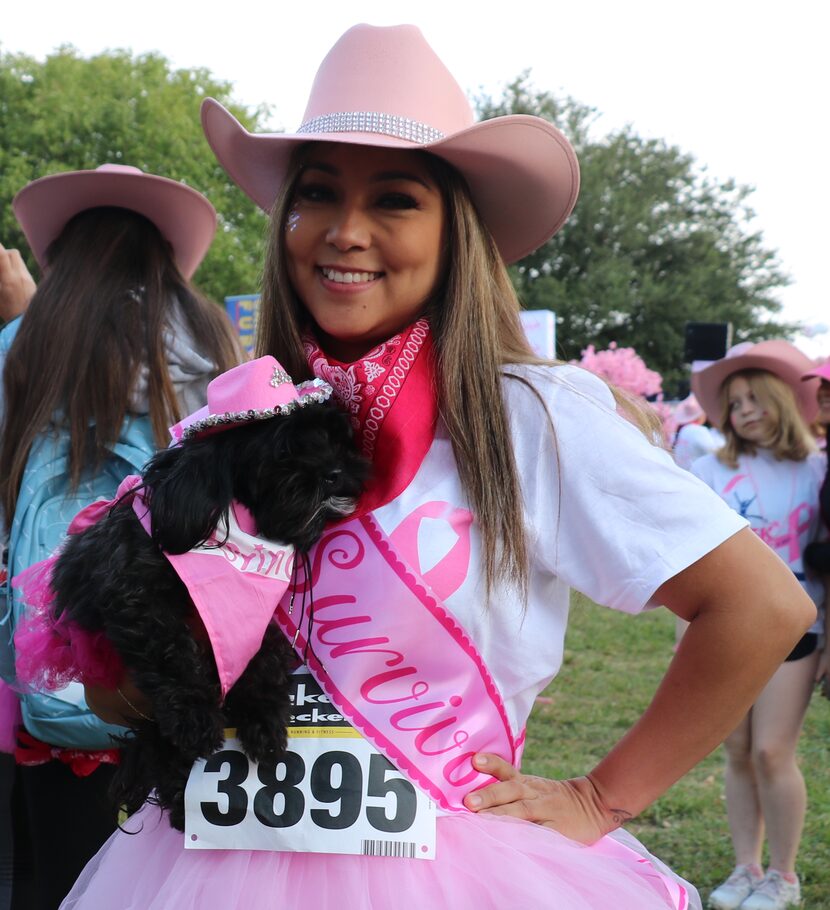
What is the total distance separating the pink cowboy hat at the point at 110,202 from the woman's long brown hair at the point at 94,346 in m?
0.08

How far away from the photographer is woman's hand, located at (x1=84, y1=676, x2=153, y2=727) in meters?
1.82

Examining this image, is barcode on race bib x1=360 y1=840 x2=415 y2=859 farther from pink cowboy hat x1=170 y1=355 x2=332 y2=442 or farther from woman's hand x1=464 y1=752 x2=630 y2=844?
pink cowboy hat x1=170 y1=355 x2=332 y2=442

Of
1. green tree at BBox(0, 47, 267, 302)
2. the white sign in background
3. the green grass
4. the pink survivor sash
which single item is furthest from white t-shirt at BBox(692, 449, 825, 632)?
green tree at BBox(0, 47, 267, 302)

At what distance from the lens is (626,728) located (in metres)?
7.46

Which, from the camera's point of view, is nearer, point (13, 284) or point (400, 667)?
point (400, 667)

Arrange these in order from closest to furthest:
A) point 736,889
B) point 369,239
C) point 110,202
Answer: point 369,239
point 110,202
point 736,889

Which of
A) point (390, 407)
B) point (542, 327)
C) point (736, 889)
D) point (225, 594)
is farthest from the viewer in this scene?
point (542, 327)

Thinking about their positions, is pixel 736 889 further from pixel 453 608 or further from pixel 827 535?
pixel 453 608

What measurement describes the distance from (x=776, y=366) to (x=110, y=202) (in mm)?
3790

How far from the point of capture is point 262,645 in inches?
70.1

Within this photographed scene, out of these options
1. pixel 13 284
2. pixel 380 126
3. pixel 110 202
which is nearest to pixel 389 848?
pixel 380 126

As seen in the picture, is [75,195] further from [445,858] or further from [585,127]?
[585,127]

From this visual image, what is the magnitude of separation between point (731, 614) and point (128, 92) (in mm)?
32122

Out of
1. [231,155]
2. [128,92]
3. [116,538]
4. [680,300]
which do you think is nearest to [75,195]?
[231,155]
